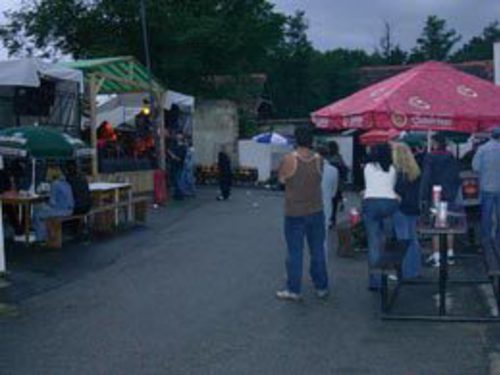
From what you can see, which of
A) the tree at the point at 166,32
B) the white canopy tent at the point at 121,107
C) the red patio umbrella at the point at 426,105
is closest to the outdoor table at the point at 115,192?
the red patio umbrella at the point at 426,105

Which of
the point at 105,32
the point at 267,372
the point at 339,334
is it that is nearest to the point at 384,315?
the point at 339,334

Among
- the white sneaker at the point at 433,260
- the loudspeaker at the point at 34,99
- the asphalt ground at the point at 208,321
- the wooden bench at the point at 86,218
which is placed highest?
the loudspeaker at the point at 34,99

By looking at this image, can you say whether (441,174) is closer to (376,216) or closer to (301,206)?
(376,216)

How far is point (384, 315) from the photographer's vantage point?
30.9ft

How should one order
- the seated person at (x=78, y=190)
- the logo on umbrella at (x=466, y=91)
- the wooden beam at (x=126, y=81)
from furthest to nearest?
the wooden beam at (x=126, y=81) < the seated person at (x=78, y=190) < the logo on umbrella at (x=466, y=91)

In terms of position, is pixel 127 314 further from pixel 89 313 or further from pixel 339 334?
pixel 339 334

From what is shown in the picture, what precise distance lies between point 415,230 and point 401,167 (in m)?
0.80

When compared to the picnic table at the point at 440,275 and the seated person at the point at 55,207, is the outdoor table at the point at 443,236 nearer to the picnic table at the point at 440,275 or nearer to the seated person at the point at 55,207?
the picnic table at the point at 440,275

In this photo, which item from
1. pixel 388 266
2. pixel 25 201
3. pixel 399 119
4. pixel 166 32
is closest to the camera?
pixel 388 266

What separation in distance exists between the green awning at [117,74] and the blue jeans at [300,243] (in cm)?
1186

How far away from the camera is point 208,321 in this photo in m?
9.28

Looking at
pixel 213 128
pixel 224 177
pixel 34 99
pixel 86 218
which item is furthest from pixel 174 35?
pixel 86 218

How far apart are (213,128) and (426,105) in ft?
88.1

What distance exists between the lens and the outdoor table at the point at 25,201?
15165 mm
